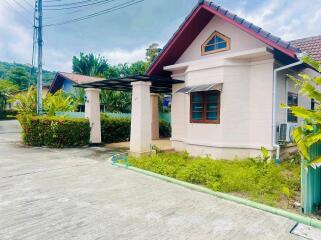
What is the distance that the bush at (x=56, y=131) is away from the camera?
13.2m

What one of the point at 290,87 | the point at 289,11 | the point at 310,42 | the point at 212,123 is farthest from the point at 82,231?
the point at 289,11

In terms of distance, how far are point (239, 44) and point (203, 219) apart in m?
7.76

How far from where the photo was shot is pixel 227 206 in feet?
17.6

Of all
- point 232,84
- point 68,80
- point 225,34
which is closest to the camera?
point 232,84

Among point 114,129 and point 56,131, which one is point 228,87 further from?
point 56,131

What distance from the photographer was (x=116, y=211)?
504cm

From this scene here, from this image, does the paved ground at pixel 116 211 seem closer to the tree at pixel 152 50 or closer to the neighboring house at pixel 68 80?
the neighboring house at pixel 68 80

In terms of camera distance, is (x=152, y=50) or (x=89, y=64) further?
(x=89, y=64)

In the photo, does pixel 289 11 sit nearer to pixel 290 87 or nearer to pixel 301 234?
pixel 290 87

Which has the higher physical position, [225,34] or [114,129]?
[225,34]

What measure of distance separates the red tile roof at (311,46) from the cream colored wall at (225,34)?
2638 mm

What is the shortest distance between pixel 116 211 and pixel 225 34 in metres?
8.58

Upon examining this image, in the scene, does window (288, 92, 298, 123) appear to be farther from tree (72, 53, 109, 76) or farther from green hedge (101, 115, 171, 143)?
tree (72, 53, 109, 76)

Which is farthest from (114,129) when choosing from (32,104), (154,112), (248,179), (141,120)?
(248,179)
